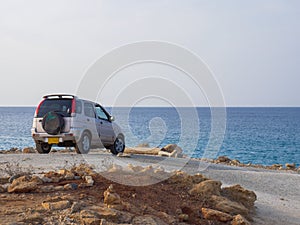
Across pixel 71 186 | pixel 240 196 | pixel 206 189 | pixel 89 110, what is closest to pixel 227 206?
pixel 206 189

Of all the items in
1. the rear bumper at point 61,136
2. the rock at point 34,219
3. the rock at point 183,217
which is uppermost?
the rear bumper at point 61,136

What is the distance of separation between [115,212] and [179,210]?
3.88 feet

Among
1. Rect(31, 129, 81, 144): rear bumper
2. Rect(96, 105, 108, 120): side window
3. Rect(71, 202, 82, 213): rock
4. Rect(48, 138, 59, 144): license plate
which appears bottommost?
Rect(71, 202, 82, 213): rock

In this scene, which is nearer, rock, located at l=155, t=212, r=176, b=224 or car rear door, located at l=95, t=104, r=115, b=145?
rock, located at l=155, t=212, r=176, b=224

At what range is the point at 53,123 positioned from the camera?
546 inches

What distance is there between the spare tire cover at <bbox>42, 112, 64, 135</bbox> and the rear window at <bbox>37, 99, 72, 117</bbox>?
283 mm

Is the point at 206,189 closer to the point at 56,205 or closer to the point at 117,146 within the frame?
the point at 56,205

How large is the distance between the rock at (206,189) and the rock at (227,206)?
191 millimetres

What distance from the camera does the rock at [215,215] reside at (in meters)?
6.71

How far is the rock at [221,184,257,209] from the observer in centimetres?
804

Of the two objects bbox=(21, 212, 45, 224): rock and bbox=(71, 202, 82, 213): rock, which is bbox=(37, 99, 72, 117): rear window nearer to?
bbox=(71, 202, 82, 213): rock

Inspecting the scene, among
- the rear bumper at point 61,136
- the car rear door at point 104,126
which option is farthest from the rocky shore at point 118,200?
the car rear door at point 104,126

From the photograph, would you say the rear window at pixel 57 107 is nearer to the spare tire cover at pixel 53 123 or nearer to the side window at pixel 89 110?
the spare tire cover at pixel 53 123

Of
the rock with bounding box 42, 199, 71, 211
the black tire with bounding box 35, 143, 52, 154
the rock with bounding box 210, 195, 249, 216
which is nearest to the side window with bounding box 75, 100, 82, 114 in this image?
Result: the black tire with bounding box 35, 143, 52, 154
